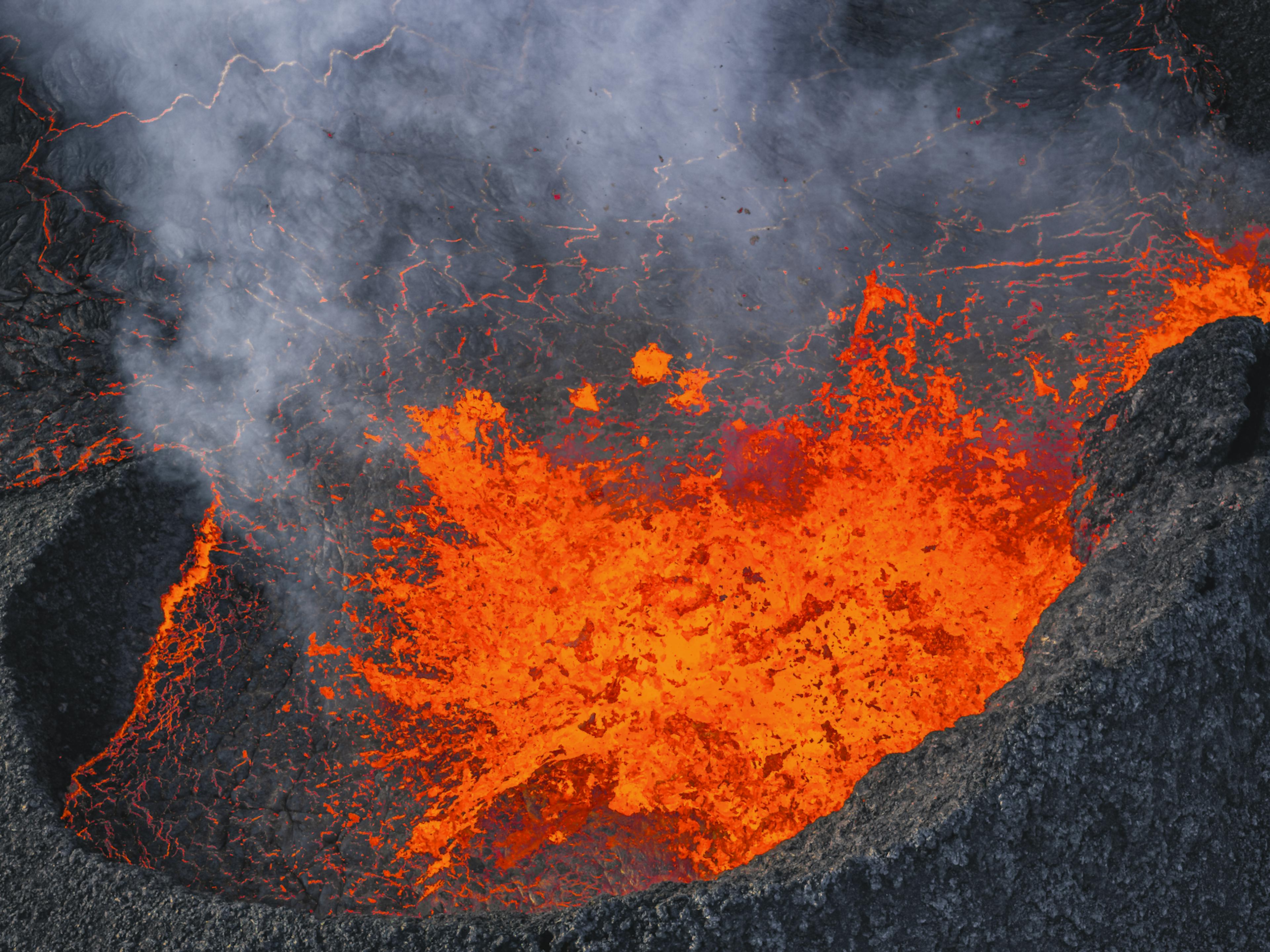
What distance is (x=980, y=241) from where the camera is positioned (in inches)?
169

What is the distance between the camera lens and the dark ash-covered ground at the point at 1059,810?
2699 millimetres

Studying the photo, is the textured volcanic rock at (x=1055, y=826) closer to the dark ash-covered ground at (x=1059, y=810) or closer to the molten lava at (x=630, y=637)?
the dark ash-covered ground at (x=1059, y=810)

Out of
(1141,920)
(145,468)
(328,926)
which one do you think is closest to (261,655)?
(145,468)

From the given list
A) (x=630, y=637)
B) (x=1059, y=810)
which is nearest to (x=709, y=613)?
(x=630, y=637)

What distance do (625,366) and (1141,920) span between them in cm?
327

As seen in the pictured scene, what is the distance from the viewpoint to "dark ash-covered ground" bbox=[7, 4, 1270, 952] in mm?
2699

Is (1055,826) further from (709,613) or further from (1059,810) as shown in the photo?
(709,613)

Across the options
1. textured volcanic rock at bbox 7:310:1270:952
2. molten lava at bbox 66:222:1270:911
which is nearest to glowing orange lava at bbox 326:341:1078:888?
molten lava at bbox 66:222:1270:911

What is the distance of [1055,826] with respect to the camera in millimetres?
2721

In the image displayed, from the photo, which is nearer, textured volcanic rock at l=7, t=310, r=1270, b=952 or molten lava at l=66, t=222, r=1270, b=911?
textured volcanic rock at l=7, t=310, r=1270, b=952

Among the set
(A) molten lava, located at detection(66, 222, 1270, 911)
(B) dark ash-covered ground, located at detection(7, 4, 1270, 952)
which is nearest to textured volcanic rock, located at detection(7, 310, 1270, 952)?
(B) dark ash-covered ground, located at detection(7, 4, 1270, 952)

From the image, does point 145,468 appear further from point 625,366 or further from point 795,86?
point 795,86

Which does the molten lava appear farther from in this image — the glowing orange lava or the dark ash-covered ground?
the dark ash-covered ground

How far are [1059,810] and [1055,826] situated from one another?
57mm
